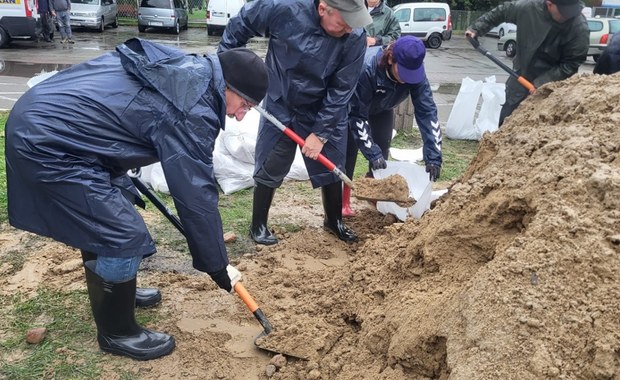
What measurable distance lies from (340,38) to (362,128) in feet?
2.62

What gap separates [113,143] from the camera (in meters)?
2.22

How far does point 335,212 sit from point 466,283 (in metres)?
2.08

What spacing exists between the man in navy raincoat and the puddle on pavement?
27.4 feet

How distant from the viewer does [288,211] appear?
4.65 m

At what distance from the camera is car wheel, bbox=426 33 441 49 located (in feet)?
74.6

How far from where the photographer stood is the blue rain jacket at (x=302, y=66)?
135 inches

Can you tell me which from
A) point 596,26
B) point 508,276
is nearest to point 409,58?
point 508,276

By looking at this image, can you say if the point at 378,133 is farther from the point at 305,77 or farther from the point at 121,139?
the point at 121,139

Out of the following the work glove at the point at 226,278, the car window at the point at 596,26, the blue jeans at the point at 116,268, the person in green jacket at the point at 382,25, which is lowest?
the car window at the point at 596,26

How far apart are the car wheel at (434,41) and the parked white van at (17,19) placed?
14745 mm

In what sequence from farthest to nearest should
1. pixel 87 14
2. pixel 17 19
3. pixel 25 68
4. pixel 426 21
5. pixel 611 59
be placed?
pixel 426 21
pixel 87 14
pixel 17 19
pixel 25 68
pixel 611 59

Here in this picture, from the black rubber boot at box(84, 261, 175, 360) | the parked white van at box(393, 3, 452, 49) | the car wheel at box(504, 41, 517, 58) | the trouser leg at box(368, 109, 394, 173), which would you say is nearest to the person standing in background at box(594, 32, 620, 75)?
the trouser leg at box(368, 109, 394, 173)

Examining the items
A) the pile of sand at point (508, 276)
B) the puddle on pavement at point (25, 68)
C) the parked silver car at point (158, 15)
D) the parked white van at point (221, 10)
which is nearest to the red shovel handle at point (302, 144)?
the pile of sand at point (508, 276)

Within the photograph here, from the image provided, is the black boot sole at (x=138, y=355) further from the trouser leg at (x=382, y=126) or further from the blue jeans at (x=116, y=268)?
the trouser leg at (x=382, y=126)
